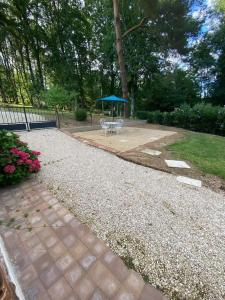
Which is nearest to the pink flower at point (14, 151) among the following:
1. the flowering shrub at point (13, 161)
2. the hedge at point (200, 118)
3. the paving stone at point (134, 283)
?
the flowering shrub at point (13, 161)

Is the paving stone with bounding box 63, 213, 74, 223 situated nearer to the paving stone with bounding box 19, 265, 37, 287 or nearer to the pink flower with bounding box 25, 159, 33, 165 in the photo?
the paving stone with bounding box 19, 265, 37, 287

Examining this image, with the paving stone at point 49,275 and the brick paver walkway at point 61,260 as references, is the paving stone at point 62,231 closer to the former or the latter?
the brick paver walkway at point 61,260

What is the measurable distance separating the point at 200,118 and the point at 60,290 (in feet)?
34.0

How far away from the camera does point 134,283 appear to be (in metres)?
1.34

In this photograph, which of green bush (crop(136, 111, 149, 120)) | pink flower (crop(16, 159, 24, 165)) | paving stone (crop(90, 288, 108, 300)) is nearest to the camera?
paving stone (crop(90, 288, 108, 300))

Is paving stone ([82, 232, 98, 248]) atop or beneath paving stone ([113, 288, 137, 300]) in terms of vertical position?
atop

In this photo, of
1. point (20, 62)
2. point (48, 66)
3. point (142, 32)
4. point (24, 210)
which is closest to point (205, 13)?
point (142, 32)

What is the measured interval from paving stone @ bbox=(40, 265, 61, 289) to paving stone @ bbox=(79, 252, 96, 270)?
22 centimetres

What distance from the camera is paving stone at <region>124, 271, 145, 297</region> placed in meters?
1.28

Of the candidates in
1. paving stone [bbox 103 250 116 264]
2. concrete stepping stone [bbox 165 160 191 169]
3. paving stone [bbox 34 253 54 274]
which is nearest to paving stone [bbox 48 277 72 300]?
paving stone [bbox 34 253 54 274]

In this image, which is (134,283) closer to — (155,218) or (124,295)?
(124,295)

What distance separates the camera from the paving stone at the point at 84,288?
124 centimetres

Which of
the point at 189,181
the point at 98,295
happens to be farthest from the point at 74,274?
the point at 189,181

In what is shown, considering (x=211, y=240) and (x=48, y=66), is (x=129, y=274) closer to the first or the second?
(x=211, y=240)
